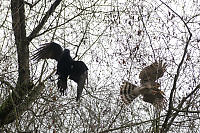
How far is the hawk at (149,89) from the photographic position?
2.25 m

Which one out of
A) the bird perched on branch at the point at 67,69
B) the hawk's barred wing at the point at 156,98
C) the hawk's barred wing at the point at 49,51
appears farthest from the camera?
the hawk's barred wing at the point at 49,51

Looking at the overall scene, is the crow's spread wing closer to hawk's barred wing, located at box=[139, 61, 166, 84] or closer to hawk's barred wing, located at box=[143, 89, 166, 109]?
hawk's barred wing, located at box=[139, 61, 166, 84]

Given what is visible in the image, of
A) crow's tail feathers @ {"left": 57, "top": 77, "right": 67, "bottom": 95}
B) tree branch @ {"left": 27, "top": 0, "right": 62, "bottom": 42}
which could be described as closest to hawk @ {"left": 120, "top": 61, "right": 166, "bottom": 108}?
crow's tail feathers @ {"left": 57, "top": 77, "right": 67, "bottom": 95}

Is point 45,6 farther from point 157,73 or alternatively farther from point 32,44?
point 157,73

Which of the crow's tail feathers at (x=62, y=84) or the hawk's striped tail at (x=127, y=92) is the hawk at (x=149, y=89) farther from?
the crow's tail feathers at (x=62, y=84)

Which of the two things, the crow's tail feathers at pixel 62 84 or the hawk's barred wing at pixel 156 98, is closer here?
the hawk's barred wing at pixel 156 98

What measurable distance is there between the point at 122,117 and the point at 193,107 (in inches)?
26.9

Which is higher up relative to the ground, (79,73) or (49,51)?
(49,51)

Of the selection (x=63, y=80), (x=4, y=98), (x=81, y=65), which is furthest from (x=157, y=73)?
(x=4, y=98)

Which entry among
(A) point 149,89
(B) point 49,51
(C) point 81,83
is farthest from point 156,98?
(B) point 49,51

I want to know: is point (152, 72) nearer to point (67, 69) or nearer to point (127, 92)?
point (127, 92)

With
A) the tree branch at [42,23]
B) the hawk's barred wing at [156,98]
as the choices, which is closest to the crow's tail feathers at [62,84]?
the tree branch at [42,23]

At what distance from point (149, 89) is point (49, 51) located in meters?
1.12

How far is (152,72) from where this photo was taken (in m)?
2.38
